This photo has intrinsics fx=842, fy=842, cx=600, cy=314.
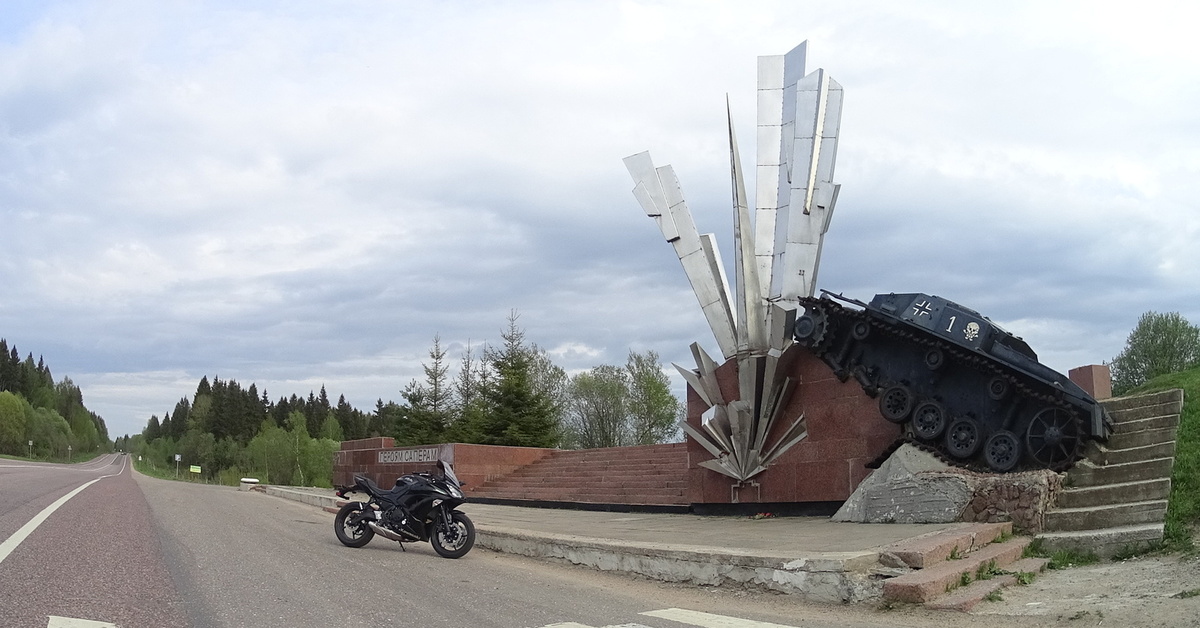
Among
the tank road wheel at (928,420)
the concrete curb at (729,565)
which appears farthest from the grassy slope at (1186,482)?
the concrete curb at (729,565)

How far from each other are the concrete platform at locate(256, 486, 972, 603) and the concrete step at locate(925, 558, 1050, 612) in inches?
18.6

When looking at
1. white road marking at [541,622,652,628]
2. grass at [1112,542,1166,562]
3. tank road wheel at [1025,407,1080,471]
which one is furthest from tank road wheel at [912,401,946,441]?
white road marking at [541,622,652,628]

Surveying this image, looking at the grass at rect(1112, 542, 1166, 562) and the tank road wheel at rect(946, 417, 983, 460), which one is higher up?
the tank road wheel at rect(946, 417, 983, 460)

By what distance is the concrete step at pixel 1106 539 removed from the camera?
782 centimetres

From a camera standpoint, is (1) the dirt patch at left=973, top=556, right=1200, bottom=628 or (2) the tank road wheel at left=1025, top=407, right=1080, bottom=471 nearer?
(1) the dirt patch at left=973, top=556, right=1200, bottom=628

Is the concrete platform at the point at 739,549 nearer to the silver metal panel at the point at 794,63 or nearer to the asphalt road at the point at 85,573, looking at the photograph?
the asphalt road at the point at 85,573

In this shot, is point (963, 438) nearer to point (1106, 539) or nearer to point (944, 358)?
point (944, 358)

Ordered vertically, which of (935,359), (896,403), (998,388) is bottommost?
(896,403)

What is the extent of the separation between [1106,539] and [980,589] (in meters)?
2.15

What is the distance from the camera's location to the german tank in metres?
10.6

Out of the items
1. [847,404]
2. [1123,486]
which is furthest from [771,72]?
[1123,486]

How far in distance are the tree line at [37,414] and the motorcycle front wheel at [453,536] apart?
3723 inches

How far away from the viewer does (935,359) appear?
38.1ft

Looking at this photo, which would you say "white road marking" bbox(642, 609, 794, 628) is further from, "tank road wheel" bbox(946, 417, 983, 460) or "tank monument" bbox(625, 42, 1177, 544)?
"tank road wheel" bbox(946, 417, 983, 460)
